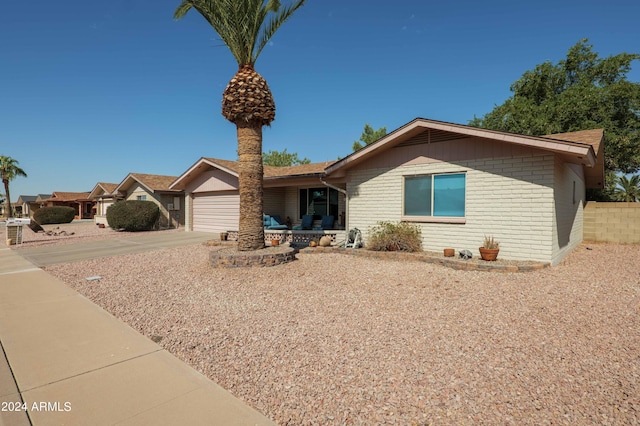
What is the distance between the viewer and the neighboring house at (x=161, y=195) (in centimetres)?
2305

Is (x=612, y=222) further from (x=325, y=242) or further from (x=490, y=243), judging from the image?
(x=325, y=242)

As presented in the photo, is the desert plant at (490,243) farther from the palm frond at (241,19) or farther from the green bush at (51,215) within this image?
the green bush at (51,215)

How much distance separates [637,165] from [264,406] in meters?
28.1

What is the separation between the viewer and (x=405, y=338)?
422cm

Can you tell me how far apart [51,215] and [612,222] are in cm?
3971

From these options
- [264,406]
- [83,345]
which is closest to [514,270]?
[264,406]

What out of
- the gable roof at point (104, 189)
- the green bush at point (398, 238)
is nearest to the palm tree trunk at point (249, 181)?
the green bush at point (398, 238)

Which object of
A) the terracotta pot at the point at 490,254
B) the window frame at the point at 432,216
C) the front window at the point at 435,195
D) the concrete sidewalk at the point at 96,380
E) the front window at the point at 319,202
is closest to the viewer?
the concrete sidewalk at the point at 96,380

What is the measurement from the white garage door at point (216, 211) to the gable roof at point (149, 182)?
318 cm

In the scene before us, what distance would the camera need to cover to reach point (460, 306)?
17.8 ft

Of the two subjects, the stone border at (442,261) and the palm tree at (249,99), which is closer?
the stone border at (442,261)

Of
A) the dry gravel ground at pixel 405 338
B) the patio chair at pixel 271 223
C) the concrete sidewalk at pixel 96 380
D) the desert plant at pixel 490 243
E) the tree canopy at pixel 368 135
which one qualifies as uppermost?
the tree canopy at pixel 368 135

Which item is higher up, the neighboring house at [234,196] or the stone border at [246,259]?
the neighboring house at [234,196]

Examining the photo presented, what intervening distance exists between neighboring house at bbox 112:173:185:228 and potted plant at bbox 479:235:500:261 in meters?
20.0
